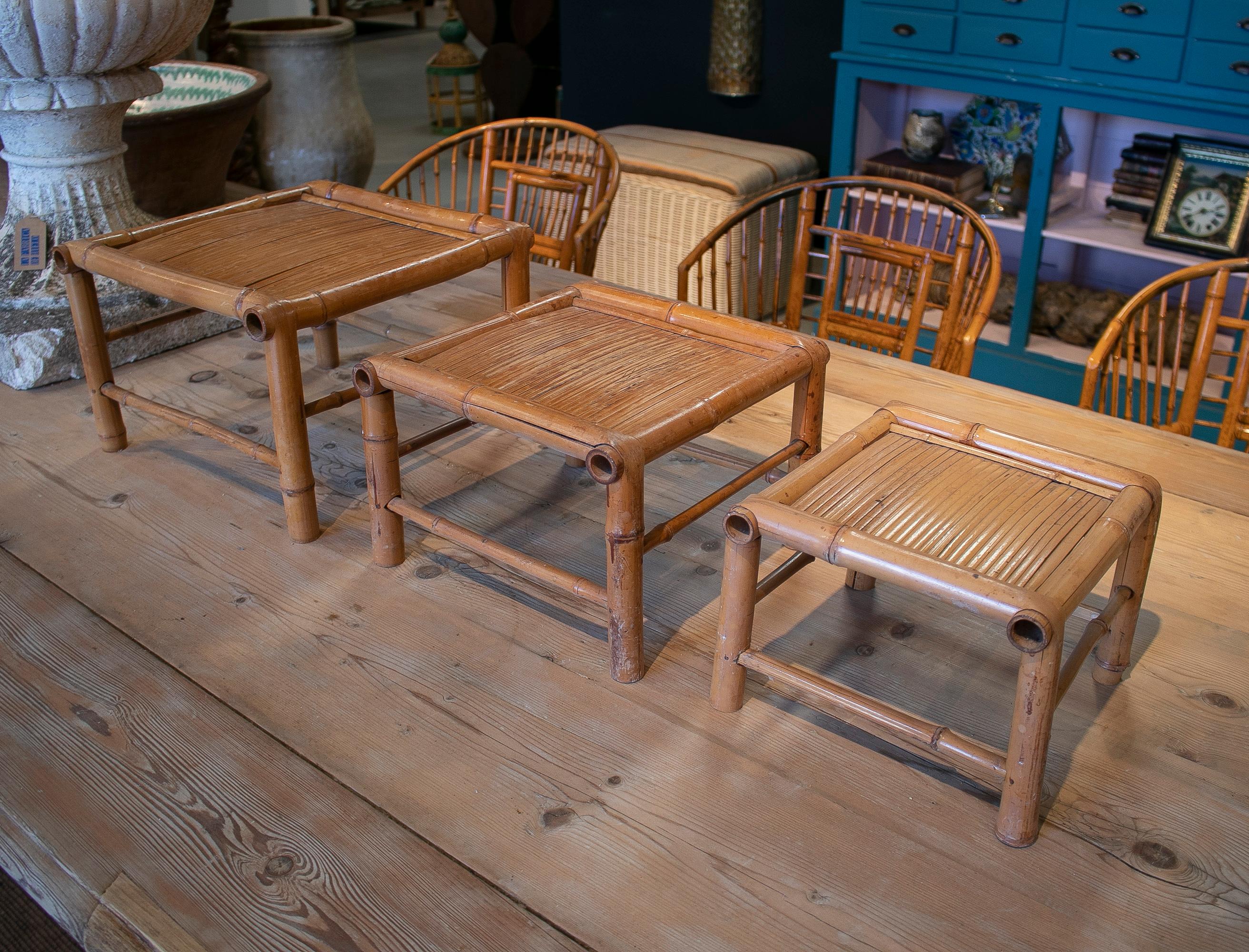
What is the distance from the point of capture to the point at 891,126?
359 cm

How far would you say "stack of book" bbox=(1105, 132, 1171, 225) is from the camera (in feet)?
9.89

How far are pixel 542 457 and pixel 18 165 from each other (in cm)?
126

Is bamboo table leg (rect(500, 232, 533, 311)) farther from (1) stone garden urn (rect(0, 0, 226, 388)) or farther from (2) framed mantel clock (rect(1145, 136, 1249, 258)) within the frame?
(2) framed mantel clock (rect(1145, 136, 1249, 258))

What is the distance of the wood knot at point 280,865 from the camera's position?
1130 millimetres

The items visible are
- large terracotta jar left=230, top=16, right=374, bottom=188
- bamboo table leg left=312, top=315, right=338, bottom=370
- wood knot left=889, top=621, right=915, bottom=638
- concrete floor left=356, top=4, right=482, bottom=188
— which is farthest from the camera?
concrete floor left=356, top=4, right=482, bottom=188

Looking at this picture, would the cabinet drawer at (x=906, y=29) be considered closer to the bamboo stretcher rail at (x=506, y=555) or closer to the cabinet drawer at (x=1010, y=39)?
the cabinet drawer at (x=1010, y=39)

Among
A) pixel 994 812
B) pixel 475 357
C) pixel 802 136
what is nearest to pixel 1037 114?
pixel 802 136

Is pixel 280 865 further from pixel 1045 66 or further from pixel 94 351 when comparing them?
pixel 1045 66

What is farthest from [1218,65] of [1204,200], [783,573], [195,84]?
[195,84]

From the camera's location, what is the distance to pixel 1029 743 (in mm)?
Answer: 1077

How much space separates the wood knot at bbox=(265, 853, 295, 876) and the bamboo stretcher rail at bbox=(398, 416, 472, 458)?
0.61 meters

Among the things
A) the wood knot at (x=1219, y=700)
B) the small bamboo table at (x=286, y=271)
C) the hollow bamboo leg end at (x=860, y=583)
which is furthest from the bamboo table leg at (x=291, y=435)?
the wood knot at (x=1219, y=700)

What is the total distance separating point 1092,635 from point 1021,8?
222 cm

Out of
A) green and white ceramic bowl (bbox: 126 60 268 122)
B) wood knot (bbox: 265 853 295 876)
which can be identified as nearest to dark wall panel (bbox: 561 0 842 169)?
green and white ceramic bowl (bbox: 126 60 268 122)
